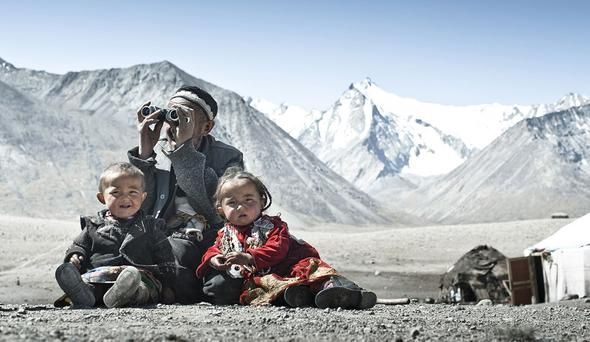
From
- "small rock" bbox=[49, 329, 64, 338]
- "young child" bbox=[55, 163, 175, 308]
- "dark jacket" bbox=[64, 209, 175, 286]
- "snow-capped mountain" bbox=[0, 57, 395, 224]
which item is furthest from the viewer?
"snow-capped mountain" bbox=[0, 57, 395, 224]

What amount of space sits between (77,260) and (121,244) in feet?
1.21

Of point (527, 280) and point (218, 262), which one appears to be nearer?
point (218, 262)

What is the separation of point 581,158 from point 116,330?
147983 millimetres

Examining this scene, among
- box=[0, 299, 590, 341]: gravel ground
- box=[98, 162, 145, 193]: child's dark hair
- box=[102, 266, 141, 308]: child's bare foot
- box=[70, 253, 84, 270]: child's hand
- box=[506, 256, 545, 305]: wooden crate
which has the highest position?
box=[98, 162, 145, 193]: child's dark hair

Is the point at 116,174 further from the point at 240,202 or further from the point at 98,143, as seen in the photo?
the point at 98,143

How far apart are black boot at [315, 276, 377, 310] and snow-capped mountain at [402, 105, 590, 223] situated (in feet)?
368

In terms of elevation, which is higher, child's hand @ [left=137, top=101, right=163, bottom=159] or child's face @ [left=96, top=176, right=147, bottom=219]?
child's hand @ [left=137, top=101, right=163, bottom=159]

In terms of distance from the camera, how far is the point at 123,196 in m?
6.66

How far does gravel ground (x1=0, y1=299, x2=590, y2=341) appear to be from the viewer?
4.51 metres

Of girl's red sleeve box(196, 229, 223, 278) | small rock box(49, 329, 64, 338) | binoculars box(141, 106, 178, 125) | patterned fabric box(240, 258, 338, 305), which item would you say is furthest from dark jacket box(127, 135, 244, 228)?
small rock box(49, 329, 64, 338)

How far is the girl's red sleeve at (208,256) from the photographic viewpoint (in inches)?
267

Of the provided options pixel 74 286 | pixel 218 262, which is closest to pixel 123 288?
pixel 74 286

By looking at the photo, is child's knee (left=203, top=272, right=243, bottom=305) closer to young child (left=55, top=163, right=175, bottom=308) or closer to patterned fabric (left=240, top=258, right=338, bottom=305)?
patterned fabric (left=240, top=258, right=338, bottom=305)

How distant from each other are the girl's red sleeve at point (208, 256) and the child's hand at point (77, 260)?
3.18ft
